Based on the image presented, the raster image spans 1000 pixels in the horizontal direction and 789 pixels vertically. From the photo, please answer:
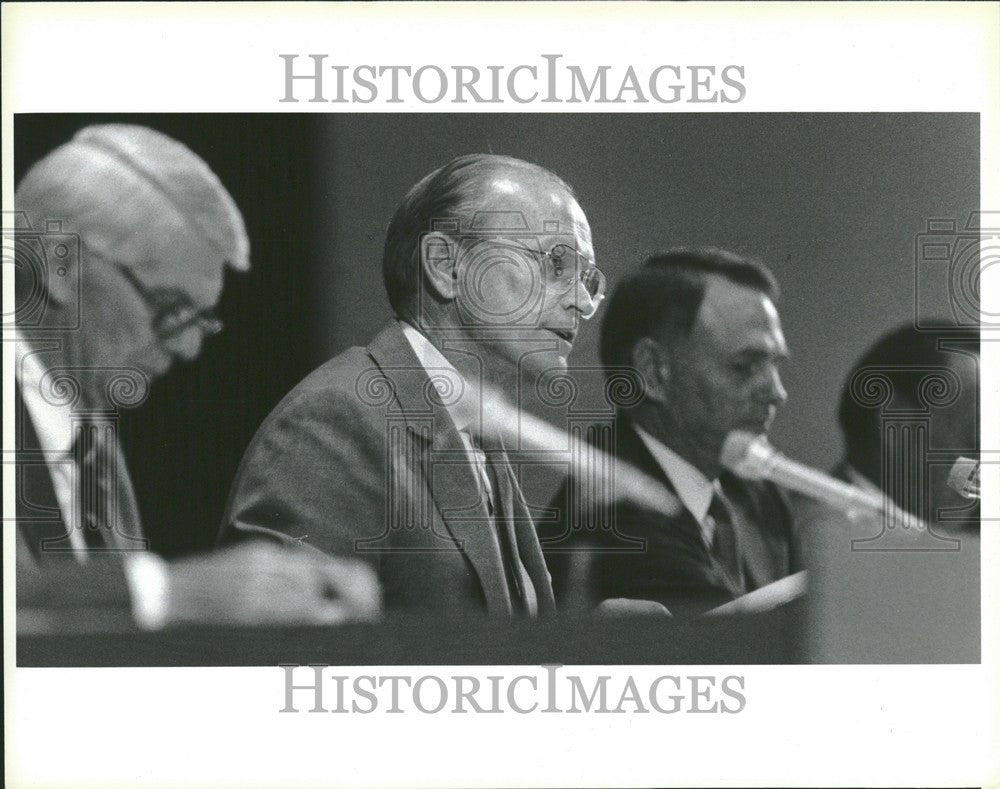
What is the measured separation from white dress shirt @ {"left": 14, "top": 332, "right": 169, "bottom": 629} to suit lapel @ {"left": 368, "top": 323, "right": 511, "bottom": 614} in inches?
38.4

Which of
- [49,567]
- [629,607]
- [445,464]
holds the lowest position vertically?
[629,607]

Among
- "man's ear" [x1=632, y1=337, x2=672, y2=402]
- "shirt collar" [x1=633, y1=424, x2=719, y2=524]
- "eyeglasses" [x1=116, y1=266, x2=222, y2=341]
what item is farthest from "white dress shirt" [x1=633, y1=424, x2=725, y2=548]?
"eyeglasses" [x1=116, y1=266, x2=222, y2=341]

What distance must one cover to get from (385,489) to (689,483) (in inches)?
40.3

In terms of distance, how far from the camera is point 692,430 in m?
6.24

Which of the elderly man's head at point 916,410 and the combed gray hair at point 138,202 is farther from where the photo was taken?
the elderly man's head at point 916,410

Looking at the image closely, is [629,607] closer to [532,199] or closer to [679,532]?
[679,532]

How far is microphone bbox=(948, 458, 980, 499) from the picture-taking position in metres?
6.30

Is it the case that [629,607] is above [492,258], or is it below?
below

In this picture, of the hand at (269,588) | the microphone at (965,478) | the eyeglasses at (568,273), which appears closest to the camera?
the hand at (269,588)

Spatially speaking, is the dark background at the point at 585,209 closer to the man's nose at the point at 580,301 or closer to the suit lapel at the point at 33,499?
the man's nose at the point at 580,301

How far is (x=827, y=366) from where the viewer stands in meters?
→ 6.26

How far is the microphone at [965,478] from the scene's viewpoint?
6297mm

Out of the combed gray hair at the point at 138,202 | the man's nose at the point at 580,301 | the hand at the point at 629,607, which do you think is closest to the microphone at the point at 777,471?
the hand at the point at 629,607

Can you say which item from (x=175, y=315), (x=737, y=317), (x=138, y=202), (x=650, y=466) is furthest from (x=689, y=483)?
(x=138, y=202)
